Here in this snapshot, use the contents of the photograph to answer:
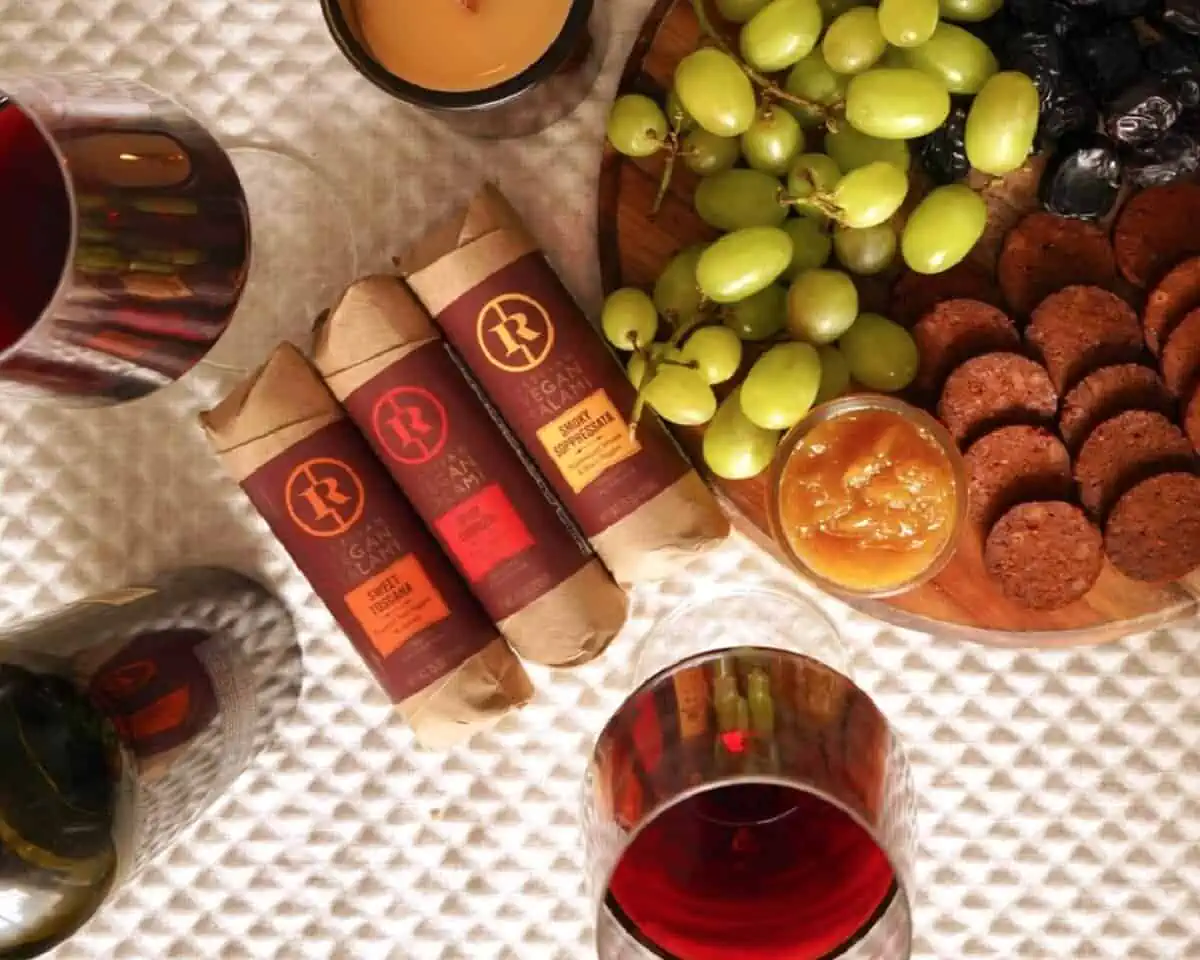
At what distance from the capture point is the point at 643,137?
0.69 m

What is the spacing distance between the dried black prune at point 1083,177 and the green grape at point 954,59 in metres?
0.06

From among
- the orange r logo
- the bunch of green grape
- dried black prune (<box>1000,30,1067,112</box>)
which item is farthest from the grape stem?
the orange r logo

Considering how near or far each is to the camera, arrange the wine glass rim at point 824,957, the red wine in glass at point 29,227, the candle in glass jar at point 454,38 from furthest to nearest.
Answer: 1. the candle in glass jar at point 454,38
2. the red wine in glass at point 29,227
3. the wine glass rim at point 824,957

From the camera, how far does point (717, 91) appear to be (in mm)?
650

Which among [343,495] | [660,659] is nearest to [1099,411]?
[660,659]

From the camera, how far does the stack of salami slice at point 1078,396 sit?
69 centimetres

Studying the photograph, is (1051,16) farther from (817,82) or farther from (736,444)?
(736,444)

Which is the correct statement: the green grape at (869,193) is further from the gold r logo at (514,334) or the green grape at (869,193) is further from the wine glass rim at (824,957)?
the wine glass rim at (824,957)

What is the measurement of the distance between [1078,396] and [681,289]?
0.24 metres

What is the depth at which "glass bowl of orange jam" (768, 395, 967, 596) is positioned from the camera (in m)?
0.66

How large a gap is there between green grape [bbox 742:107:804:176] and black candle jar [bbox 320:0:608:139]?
0.36 ft

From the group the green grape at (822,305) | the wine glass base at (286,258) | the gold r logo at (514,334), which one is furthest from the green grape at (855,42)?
the wine glass base at (286,258)

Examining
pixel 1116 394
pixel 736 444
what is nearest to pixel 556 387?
pixel 736 444

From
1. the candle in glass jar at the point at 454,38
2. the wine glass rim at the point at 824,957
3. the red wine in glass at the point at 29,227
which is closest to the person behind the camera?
the wine glass rim at the point at 824,957
